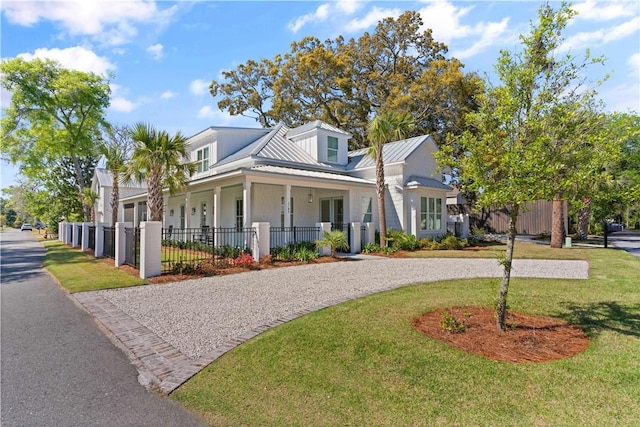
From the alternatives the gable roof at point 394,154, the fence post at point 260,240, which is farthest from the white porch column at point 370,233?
the fence post at point 260,240

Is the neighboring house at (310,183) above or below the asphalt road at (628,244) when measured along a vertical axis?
above

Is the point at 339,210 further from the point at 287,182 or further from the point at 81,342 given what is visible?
the point at 81,342

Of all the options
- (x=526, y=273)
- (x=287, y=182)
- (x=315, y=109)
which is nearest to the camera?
(x=526, y=273)

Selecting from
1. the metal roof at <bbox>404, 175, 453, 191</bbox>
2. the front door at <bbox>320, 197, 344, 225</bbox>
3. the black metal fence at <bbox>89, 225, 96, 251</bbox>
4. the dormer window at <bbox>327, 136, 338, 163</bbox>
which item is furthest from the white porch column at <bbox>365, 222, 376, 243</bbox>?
the black metal fence at <bbox>89, 225, 96, 251</bbox>

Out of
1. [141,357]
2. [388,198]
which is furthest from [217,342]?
[388,198]

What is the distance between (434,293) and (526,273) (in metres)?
4.53

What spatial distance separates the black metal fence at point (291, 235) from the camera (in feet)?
47.1

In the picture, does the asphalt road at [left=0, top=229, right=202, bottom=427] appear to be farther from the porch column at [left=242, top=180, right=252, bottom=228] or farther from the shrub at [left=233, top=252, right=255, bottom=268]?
the porch column at [left=242, top=180, right=252, bottom=228]

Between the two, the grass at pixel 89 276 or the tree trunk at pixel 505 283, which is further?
the grass at pixel 89 276

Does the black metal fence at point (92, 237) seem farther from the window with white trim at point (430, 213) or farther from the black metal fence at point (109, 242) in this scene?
the window with white trim at point (430, 213)

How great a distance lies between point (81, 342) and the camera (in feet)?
17.0

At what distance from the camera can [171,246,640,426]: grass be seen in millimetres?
3090

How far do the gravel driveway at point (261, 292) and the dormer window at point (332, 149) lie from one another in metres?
10.5

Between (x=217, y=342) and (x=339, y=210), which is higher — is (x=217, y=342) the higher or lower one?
the lower one
